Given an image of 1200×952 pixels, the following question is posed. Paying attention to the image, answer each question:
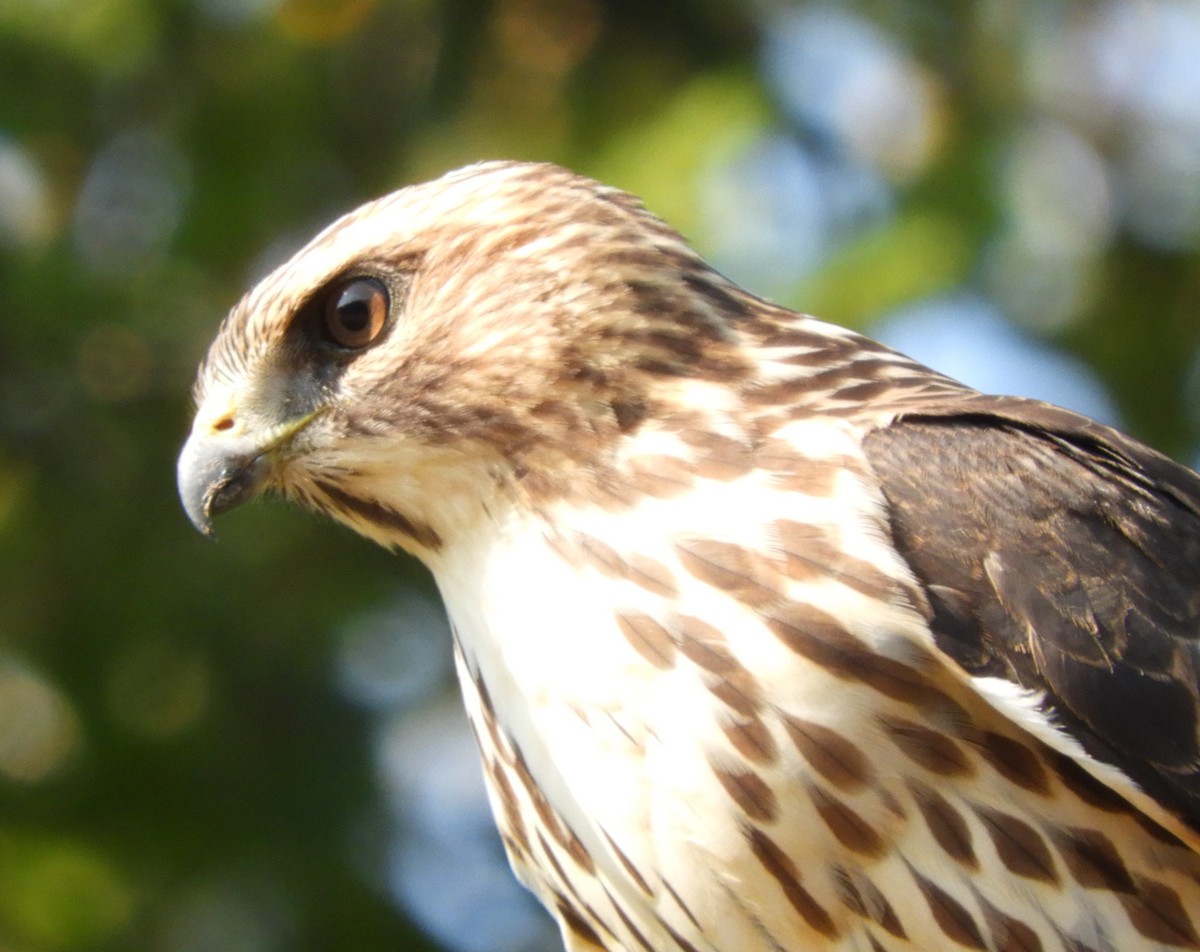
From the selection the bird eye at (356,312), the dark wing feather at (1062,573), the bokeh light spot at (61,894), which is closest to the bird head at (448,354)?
the bird eye at (356,312)

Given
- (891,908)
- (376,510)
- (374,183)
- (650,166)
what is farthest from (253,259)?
(891,908)

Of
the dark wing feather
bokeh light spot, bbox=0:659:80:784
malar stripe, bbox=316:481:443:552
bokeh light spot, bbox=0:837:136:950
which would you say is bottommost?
bokeh light spot, bbox=0:837:136:950

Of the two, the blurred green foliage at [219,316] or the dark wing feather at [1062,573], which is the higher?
the dark wing feather at [1062,573]

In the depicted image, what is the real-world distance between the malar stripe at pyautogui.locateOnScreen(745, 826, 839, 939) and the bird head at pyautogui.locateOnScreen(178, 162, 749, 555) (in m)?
0.60

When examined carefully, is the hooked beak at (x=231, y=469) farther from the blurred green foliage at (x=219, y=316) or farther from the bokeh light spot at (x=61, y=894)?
the bokeh light spot at (x=61, y=894)

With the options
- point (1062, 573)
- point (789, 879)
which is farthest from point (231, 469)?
point (1062, 573)

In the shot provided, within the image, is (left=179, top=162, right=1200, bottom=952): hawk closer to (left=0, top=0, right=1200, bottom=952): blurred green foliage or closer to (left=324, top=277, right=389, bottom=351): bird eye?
(left=324, top=277, right=389, bottom=351): bird eye

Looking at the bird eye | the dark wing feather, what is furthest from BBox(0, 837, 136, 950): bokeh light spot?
the dark wing feather

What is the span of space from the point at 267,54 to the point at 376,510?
2.70 m

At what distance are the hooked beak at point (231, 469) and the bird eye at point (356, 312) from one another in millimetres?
133

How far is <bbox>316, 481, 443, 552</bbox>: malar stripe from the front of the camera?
2.60 metres

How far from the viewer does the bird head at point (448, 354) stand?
2531mm

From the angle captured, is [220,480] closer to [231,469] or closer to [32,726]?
[231,469]

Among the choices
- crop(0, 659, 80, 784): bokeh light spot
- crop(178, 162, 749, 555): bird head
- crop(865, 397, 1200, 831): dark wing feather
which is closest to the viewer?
crop(865, 397, 1200, 831): dark wing feather
